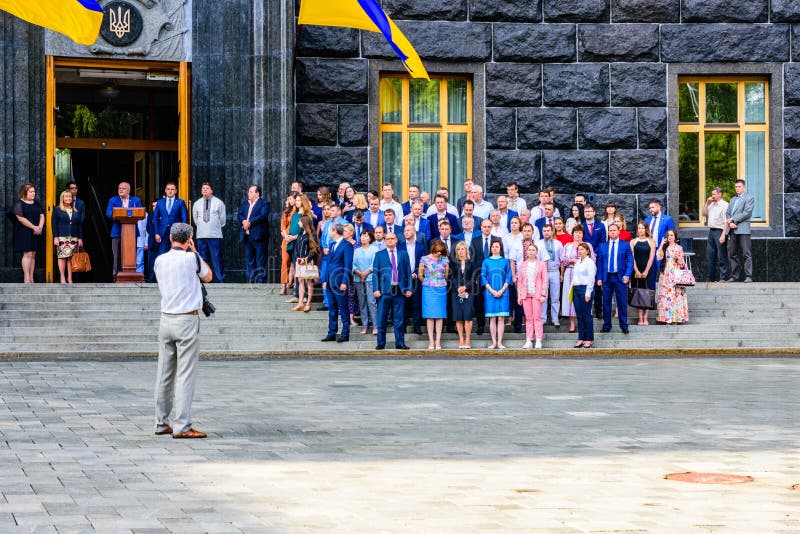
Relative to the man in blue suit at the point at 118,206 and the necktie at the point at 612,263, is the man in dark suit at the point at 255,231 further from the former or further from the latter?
the necktie at the point at 612,263

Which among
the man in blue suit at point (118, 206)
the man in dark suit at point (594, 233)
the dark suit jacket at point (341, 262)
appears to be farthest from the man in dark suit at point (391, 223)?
the man in blue suit at point (118, 206)

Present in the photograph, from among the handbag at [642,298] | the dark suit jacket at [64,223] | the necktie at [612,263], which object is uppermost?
the dark suit jacket at [64,223]

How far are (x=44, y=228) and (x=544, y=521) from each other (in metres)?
17.1

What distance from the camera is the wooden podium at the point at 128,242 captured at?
71.5 ft

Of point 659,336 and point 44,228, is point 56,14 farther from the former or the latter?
point 659,336

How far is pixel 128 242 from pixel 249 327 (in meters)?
3.34

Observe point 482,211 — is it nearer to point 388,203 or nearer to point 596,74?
point 388,203

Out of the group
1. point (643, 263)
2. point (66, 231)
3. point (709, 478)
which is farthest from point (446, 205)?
point (709, 478)

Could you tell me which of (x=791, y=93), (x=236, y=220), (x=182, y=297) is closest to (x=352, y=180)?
(x=236, y=220)

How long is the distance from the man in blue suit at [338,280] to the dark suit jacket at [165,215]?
342 centimetres

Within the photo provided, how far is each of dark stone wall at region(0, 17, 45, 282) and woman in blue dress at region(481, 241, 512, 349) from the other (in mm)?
8070

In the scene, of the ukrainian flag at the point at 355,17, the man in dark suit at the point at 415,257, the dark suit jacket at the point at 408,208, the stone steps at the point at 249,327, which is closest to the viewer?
the stone steps at the point at 249,327

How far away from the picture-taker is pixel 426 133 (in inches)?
997

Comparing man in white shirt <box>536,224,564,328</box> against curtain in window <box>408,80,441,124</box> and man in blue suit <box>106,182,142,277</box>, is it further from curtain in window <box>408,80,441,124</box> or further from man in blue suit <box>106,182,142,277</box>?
man in blue suit <box>106,182,142,277</box>
